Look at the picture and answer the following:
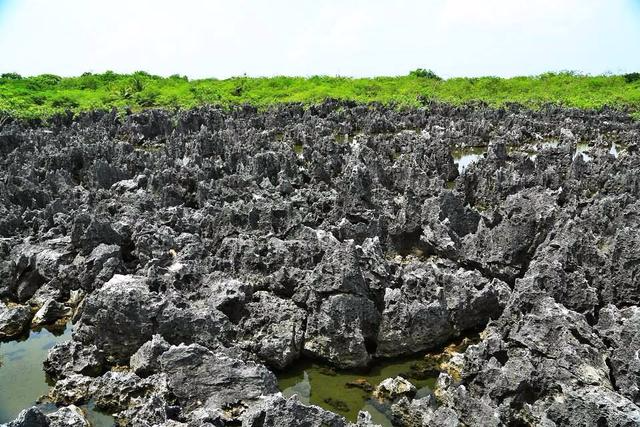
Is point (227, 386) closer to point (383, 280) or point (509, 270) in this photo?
point (383, 280)

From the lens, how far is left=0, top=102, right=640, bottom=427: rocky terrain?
25.9 feet

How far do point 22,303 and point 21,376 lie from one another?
304 centimetres

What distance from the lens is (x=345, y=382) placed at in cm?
916

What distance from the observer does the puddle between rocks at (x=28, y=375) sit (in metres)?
8.46

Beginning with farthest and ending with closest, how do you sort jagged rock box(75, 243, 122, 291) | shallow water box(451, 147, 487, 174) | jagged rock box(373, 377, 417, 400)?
shallow water box(451, 147, 487, 174), jagged rock box(75, 243, 122, 291), jagged rock box(373, 377, 417, 400)

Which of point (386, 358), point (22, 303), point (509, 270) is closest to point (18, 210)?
point (22, 303)

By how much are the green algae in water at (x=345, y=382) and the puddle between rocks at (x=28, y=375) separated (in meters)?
2.85

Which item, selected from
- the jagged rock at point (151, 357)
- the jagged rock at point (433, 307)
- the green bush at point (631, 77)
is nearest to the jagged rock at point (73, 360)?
the jagged rock at point (151, 357)

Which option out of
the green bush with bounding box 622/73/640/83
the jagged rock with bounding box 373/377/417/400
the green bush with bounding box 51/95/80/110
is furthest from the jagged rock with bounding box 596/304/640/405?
the green bush with bounding box 622/73/640/83

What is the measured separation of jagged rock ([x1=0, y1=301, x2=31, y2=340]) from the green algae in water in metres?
5.28

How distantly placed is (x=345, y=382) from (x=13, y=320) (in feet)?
21.2

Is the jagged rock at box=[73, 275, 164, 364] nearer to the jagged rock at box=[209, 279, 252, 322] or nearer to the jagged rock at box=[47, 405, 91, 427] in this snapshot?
the jagged rock at box=[209, 279, 252, 322]

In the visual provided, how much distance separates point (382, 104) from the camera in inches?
1880

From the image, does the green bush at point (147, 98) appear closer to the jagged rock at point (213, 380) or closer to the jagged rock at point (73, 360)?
the jagged rock at point (73, 360)
